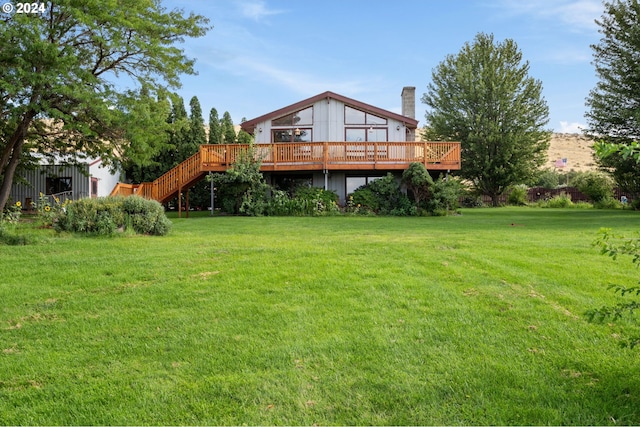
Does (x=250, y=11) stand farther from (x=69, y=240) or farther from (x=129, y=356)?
(x=129, y=356)

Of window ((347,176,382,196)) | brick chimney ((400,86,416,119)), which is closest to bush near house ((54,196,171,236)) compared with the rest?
window ((347,176,382,196))

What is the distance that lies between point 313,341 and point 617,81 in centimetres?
2411

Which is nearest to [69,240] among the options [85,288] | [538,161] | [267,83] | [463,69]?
[85,288]

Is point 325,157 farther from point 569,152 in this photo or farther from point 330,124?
point 569,152

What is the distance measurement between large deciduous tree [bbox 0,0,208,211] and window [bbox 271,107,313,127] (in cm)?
753

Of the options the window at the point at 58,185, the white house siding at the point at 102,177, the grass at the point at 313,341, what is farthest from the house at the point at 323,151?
the grass at the point at 313,341

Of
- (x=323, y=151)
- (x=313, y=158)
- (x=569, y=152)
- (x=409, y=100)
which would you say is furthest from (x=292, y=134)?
(x=569, y=152)

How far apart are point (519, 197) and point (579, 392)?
106ft

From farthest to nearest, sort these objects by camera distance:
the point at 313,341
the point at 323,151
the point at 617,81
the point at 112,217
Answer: the point at 617,81, the point at 323,151, the point at 112,217, the point at 313,341

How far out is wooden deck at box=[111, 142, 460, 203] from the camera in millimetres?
19328

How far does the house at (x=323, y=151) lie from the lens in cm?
1938

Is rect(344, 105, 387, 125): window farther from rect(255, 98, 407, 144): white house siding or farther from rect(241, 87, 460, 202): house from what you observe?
rect(255, 98, 407, 144): white house siding

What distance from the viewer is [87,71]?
12.6m

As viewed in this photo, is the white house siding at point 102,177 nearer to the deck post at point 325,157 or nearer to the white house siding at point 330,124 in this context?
the white house siding at point 330,124
